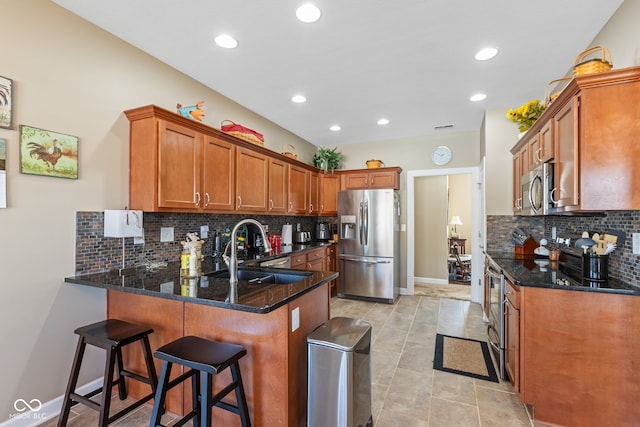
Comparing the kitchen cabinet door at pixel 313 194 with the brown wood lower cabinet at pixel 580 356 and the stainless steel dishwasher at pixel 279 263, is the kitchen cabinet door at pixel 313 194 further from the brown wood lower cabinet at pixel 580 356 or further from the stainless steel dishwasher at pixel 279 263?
the brown wood lower cabinet at pixel 580 356

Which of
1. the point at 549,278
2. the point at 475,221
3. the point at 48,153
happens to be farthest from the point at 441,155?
the point at 48,153

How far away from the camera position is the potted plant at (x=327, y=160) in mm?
5273

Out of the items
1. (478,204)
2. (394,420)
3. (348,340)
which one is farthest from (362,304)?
(348,340)

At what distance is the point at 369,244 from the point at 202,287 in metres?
3.31

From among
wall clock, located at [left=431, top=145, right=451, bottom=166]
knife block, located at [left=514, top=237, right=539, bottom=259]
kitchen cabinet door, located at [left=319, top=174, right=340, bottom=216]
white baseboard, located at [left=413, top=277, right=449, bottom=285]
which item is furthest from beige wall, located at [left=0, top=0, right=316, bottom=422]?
white baseboard, located at [left=413, top=277, right=449, bottom=285]

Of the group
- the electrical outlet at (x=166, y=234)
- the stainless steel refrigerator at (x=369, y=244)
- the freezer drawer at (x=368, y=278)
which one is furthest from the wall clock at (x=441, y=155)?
the electrical outlet at (x=166, y=234)

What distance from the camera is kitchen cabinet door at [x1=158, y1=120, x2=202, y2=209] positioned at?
92.7 inches

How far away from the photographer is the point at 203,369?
1.41m

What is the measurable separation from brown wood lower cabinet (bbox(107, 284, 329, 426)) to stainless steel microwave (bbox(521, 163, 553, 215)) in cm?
192

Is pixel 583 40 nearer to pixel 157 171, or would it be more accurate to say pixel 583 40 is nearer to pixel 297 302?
pixel 297 302

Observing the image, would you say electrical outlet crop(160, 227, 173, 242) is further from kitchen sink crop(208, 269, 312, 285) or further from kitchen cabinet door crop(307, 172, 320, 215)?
kitchen cabinet door crop(307, 172, 320, 215)

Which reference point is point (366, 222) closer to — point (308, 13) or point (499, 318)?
point (499, 318)

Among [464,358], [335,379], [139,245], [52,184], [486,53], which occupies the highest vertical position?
[486,53]

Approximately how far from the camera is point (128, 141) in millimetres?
2424
